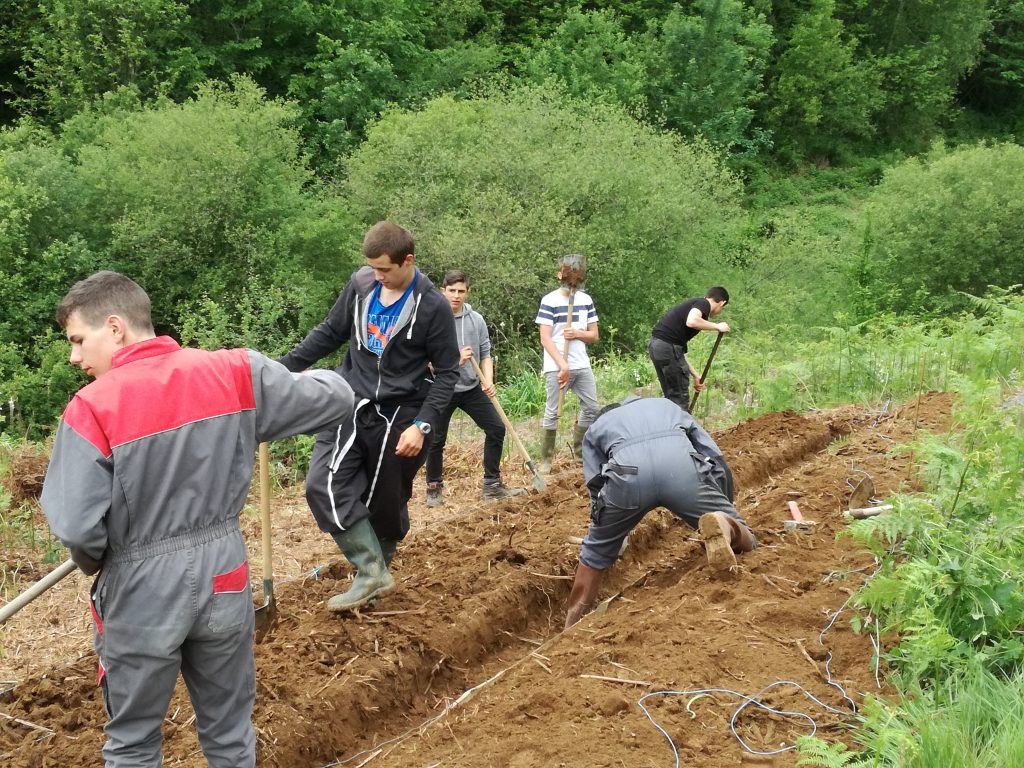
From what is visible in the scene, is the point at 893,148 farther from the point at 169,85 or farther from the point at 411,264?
the point at 411,264

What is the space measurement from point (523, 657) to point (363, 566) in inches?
40.4

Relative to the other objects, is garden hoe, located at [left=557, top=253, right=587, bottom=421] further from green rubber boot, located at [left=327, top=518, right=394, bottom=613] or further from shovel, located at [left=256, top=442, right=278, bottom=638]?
shovel, located at [left=256, top=442, right=278, bottom=638]

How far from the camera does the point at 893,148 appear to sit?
152ft

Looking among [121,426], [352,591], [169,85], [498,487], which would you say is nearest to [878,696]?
[352,591]

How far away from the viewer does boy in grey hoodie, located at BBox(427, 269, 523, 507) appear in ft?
26.1

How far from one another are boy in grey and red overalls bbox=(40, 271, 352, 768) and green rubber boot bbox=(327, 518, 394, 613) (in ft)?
5.66

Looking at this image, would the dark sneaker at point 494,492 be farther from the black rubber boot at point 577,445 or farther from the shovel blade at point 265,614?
the shovel blade at point 265,614

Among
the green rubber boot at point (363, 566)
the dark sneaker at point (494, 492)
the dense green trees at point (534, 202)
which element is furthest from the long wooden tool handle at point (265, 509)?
the dense green trees at point (534, 202)

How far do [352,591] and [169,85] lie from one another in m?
27.4

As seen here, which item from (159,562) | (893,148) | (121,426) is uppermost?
(121,426)

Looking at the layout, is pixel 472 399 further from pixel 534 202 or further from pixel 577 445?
pixel 534 202

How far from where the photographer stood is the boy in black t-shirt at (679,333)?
9.09m

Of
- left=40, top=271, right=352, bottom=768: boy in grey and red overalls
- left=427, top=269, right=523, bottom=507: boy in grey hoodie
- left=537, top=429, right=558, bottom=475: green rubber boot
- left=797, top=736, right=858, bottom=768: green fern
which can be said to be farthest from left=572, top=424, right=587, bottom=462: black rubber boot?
left=40, top=271, right=352, bottom=768: boy in grey and red overalls

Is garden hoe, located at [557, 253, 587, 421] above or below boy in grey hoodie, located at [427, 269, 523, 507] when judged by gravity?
above
